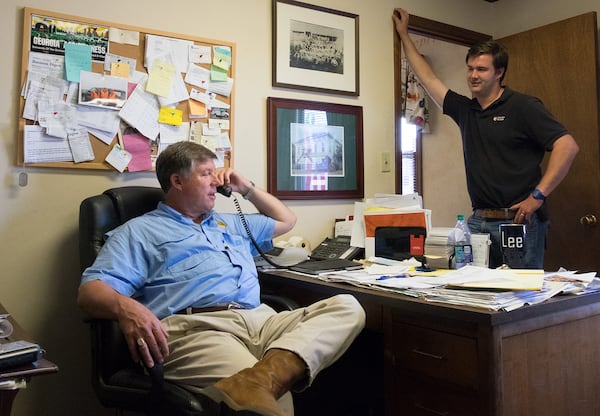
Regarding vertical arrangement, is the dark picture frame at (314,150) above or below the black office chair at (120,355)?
above

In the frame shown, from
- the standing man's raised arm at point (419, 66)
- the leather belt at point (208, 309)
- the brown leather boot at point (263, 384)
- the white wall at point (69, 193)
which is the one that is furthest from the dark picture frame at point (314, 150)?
the brown leather boot at point (263, 384)

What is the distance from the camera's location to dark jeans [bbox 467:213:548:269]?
2234 millimetres

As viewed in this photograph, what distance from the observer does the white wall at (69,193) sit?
1907 mm

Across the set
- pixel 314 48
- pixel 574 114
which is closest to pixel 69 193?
pixel 314 48

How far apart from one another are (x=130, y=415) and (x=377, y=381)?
988mm

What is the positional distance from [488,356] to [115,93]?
1.67 metres

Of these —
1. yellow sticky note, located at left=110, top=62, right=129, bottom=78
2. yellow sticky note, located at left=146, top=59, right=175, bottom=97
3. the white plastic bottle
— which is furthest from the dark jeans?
yellow sticky note, located at left=110, top=62, right=129, bottom=78

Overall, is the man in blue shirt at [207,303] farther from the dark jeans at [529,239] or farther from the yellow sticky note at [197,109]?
the dark jeans at [529,239]

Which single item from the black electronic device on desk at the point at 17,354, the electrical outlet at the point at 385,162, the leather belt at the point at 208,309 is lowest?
the leather belt at the point at 208,309

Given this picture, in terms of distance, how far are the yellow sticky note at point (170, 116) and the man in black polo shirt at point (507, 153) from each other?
1.37m

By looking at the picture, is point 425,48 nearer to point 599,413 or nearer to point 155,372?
point 599,413

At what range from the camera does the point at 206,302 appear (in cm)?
164

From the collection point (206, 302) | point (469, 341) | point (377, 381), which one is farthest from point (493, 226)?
point (206, 302)

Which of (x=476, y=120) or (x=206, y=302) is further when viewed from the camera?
(x=476, y=120)
